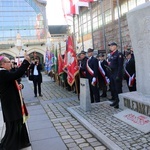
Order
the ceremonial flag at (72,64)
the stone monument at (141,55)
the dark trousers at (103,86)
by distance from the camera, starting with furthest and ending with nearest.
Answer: the dark trousers at (103,86) → the ceremonial flag at (72,64) → the stone monument at (141,55)

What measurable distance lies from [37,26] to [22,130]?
153 feet

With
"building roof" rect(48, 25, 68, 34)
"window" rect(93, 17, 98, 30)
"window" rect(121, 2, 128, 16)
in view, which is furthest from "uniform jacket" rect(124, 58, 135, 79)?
"building roof" rect(48, 25, 68, 34)

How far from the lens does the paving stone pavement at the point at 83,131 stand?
4.40m

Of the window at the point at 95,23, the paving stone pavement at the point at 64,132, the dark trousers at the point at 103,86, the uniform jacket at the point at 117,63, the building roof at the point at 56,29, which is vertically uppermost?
the building roof at the point at 56,29

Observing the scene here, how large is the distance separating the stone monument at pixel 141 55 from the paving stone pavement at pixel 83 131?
0.56 metres

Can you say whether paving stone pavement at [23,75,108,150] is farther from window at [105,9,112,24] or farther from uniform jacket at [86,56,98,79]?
window at [105,9,112,24]

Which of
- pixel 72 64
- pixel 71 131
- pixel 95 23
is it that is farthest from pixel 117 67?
pixel 95 23

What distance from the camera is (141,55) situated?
19.3ft

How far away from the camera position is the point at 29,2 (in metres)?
51.7

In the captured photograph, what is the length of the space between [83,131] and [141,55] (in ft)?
7.55

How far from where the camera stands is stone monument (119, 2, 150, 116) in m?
5.45

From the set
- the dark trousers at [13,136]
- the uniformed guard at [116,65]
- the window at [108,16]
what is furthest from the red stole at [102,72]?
the window at [108,16]

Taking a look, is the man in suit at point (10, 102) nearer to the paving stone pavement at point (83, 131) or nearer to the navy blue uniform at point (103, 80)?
the paving stone pavement at point (83, 131)

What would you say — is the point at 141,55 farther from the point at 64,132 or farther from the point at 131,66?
the point at 64,132
